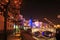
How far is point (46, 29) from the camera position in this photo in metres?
49.9

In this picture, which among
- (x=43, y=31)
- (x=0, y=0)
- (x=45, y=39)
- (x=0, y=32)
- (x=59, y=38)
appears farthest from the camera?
(x=43, y=31)

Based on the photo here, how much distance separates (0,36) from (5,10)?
3.08 meters

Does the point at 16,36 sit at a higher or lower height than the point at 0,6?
lower

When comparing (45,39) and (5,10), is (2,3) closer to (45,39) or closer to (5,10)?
(5,10)

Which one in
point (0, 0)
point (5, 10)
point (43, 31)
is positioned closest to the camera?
point (5, 10)

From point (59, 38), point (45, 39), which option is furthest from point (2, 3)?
point (45, 39)

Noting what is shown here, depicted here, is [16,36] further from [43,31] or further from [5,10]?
[43,31]

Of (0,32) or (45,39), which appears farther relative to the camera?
(45,39)

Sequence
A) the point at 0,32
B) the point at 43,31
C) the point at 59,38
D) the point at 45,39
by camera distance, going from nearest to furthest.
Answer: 1. the point at 59,38
2. the point at 0,32
3. the point at 45,39
4. the point at 43,31

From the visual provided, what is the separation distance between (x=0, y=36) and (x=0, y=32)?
22 cm

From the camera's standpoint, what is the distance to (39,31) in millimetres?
47250

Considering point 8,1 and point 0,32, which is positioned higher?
point 8,1

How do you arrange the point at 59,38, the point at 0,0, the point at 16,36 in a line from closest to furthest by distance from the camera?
the point at 59,38
the point at 0,0
the point at 16,36

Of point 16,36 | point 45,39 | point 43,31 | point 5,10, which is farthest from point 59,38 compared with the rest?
point 43,31
